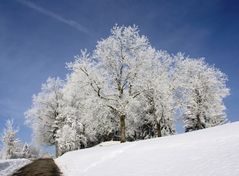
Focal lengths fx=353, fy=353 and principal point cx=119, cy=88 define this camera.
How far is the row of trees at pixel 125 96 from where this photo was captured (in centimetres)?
3853

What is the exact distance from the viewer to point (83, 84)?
38.0 meters

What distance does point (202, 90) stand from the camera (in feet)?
171

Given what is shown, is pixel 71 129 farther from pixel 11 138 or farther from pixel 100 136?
pixel 11 138

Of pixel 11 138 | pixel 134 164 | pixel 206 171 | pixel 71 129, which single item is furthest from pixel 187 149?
pixel 11 138

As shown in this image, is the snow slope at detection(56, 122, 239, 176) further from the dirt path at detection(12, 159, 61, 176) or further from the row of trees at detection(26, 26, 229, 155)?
the row of trees at detection(26, 26, 229, 155)

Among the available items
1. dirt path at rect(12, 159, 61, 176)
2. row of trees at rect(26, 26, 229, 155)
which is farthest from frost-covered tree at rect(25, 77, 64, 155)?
dirt path at rect(12, 159, 61, 176)

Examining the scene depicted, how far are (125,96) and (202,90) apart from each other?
18.3 meters

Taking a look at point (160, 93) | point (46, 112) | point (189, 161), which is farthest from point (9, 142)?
point (189, 161)

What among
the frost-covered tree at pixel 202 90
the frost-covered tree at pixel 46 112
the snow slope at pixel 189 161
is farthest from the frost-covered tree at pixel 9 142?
the snow slope at pixel 189 161

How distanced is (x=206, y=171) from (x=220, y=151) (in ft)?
7.28

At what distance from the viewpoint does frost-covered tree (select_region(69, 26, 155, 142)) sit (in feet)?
125

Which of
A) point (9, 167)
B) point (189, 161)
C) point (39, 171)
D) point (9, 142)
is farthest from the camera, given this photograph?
point (9, 142)

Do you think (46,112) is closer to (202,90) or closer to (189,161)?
(202,90)

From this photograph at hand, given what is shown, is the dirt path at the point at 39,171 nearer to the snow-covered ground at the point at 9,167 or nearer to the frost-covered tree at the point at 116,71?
the snow-covered ground at the point at 9,167
